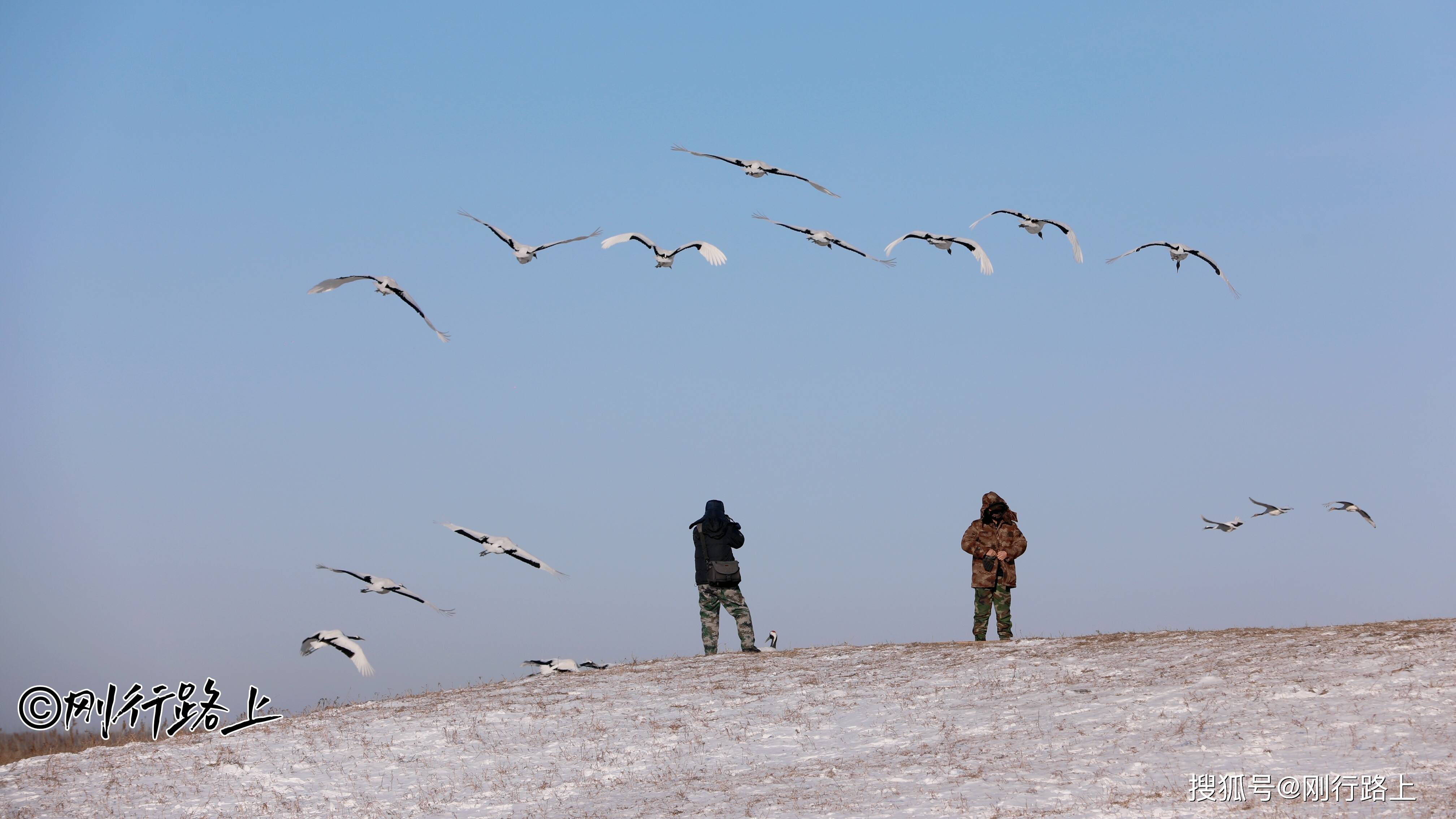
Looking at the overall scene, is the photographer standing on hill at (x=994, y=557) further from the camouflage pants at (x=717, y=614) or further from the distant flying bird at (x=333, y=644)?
the distant flying bird at (x=333, y=644)

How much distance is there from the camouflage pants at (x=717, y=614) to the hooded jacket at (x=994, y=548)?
12.8ft

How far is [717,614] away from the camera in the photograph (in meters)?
22.5

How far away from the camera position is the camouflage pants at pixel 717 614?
73.3 ft

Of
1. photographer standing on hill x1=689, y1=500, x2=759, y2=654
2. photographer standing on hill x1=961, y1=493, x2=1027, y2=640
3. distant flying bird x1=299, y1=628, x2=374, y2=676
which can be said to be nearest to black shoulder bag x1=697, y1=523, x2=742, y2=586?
photographer standing on hill x1=689, y1=500, x2=759, y2=654

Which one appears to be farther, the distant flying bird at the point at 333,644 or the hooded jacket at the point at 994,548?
the hooded jacket at the point at 994,548

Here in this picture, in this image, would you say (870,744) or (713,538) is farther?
(713,538)

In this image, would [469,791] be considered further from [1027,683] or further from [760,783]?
[1027,683]

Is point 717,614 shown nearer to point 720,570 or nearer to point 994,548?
point 720,570

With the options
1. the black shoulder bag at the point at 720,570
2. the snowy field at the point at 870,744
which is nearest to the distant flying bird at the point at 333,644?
the snowy field at the point at 870,744

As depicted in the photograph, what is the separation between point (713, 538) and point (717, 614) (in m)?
1.40

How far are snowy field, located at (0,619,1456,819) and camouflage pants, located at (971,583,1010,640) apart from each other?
5.87ft

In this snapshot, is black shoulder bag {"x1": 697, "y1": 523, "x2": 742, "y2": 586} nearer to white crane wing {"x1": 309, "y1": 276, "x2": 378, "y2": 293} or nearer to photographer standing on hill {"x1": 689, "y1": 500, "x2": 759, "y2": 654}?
photographer standing on hill {"x1": 689, "y1": 500, "x2": 759, "y2": 654}

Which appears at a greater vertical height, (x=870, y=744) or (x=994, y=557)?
(x=994, y=557)

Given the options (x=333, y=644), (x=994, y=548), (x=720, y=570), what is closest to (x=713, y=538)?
(x=720, y=570)
